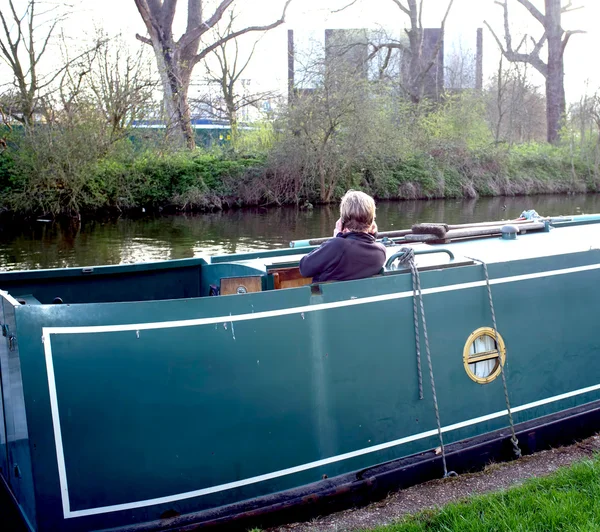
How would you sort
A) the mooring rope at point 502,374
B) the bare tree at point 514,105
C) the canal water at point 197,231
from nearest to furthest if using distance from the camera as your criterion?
the mooring rope at point 502,374 → the canal water at point 197,231 → the bare tree at point 514,105

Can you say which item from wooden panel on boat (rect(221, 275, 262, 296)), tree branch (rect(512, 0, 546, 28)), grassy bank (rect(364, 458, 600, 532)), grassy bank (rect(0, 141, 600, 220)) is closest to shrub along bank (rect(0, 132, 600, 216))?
grassy bank (rect(0, 141, 600, 220))

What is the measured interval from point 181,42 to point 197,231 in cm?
1114

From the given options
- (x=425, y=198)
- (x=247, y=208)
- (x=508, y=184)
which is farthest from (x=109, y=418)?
(x=508, y=184)

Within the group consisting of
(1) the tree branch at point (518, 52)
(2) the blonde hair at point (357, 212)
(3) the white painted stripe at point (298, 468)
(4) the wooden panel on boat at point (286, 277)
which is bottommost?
(3) the white painted stripe at point (298, 468)

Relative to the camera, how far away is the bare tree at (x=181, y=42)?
81.8ft

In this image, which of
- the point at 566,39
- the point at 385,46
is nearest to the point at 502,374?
the point at 385,46

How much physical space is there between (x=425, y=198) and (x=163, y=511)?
82.2 feet

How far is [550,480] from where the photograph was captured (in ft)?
Result: 12.7

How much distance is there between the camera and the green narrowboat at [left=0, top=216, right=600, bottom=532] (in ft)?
10.9

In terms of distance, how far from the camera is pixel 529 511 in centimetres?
344

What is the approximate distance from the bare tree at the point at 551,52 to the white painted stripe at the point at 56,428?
33.6m

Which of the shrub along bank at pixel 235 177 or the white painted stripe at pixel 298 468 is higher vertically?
the shrub along bank at pixel 235 177

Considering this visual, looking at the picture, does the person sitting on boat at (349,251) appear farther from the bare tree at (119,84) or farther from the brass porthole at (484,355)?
the bare tree at (119,84)

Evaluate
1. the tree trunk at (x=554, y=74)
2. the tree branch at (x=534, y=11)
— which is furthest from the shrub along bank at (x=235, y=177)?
the tree branch at (x=534, y=11)
